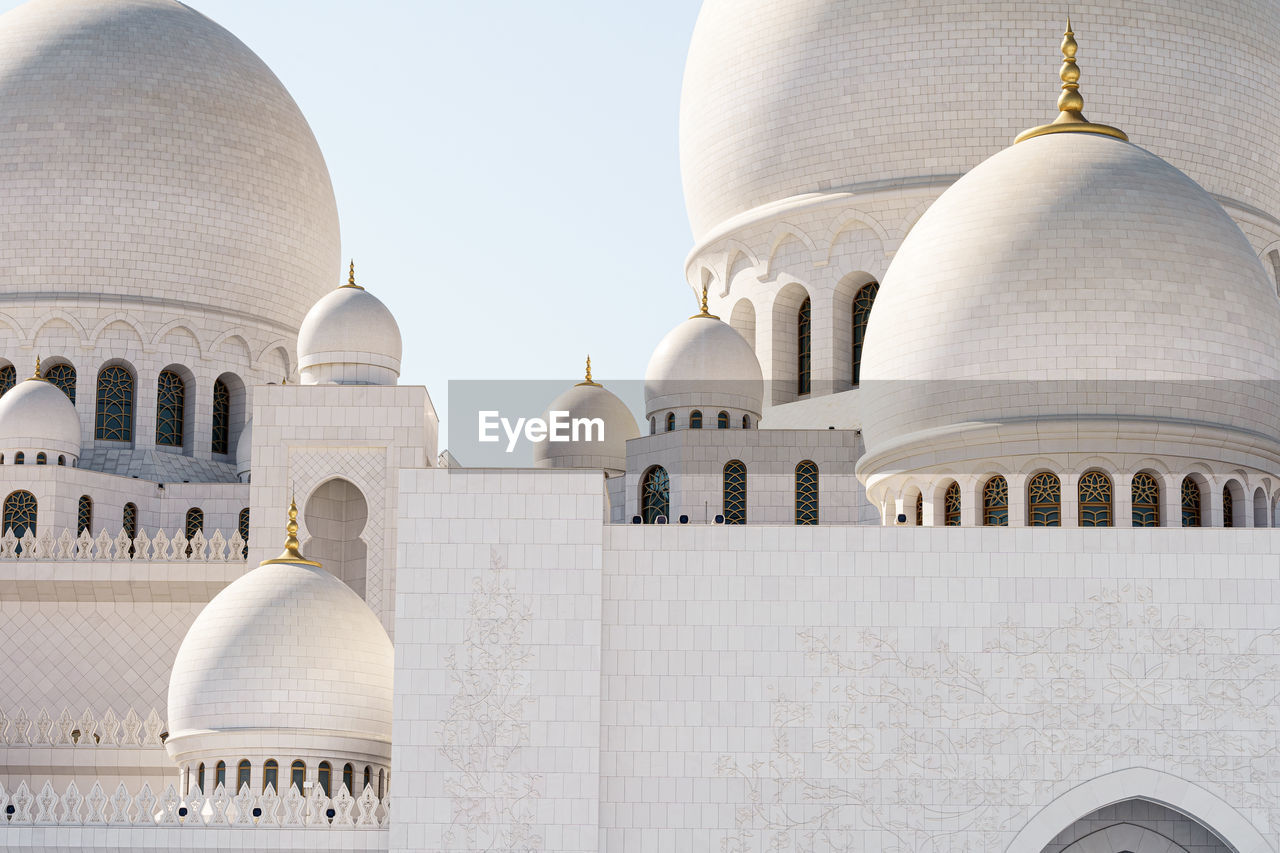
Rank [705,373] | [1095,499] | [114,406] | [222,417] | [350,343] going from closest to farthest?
[1095,499], [350,343], [705,373], [114,406], [222,417]

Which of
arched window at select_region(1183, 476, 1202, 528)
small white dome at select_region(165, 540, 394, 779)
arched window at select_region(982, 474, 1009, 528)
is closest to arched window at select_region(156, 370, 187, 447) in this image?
small white dome at select_region(165, 540, 394, 779)

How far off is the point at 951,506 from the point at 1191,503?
88.1 inches

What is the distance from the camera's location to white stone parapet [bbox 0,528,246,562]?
2473 centimetres

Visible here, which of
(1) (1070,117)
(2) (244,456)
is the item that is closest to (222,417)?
(2) (244,456)

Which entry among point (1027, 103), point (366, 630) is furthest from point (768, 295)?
point (366, 630)

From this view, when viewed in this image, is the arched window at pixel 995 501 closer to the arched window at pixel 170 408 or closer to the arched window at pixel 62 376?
the arched window at pixel 170 408

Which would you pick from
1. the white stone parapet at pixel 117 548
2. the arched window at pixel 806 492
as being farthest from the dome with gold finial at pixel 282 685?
the arched window at pixel 806 492

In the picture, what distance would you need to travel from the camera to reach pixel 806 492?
24.4 m

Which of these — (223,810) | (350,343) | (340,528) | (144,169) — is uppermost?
(144,169)

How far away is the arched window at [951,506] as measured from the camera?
20.2 meters

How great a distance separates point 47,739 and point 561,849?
8147mm

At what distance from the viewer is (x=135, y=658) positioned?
24.8 m

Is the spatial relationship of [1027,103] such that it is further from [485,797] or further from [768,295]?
[485,797]

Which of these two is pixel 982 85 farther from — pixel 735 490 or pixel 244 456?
pixel 244 456
